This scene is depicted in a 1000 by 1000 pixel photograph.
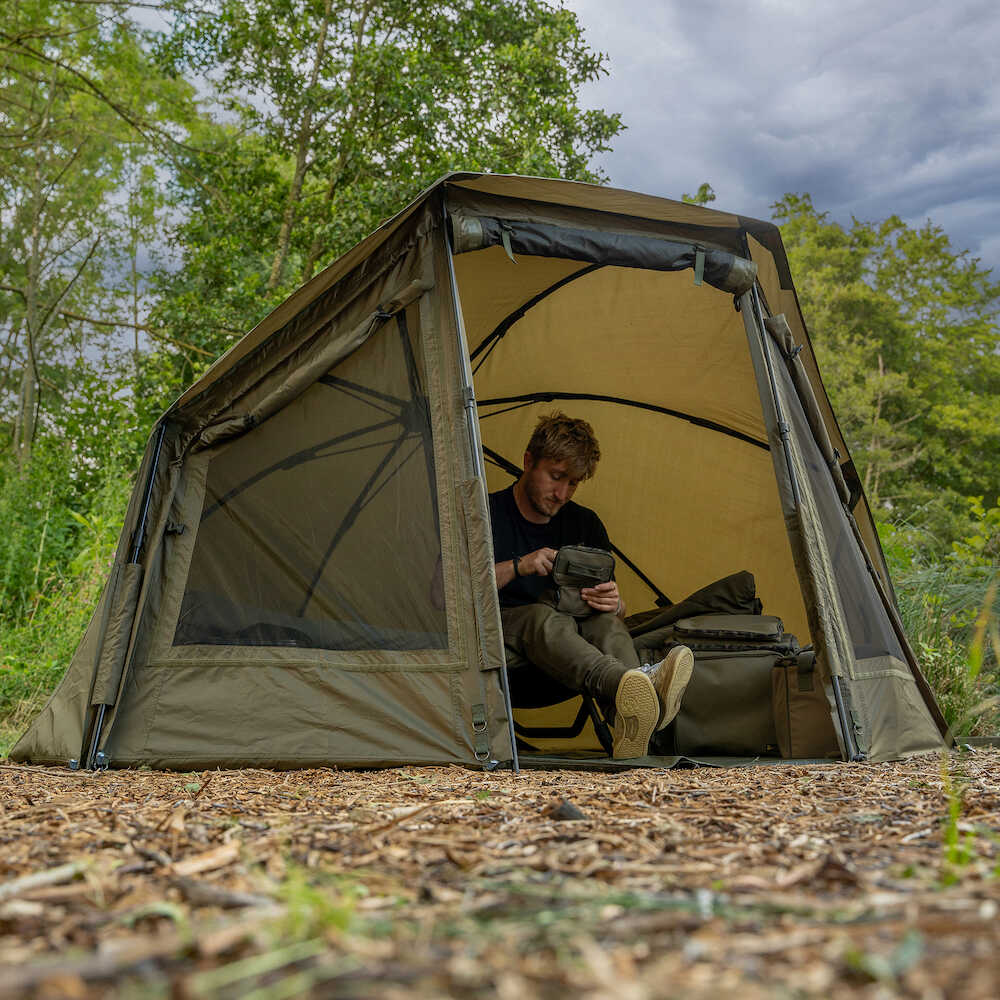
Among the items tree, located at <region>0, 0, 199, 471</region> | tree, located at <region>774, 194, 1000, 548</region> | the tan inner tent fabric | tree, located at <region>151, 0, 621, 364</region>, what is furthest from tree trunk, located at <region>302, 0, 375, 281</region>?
tree, located at <region>774, 194, 1000, 548</region>

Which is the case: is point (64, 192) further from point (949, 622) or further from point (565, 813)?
point (565, 813)

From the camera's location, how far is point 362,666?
274 cm

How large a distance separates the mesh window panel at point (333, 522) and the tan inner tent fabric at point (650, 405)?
1.14 meters

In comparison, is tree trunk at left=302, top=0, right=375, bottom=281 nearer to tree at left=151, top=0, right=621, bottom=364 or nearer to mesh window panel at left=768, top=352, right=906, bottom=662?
tree at left=151, top=0, right=621, bottom=364

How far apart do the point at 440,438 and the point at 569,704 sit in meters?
2.10

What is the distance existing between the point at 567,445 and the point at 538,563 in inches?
29.9

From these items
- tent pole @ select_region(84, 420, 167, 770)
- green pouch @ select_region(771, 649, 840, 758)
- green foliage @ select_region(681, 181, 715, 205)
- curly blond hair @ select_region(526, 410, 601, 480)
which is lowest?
green pouch @ select_region(771, 649, 840, 758)

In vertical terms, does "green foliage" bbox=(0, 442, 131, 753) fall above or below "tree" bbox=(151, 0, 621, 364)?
below

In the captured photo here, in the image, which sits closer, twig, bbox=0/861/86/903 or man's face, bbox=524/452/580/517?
twig, bbox=0/861/86/903

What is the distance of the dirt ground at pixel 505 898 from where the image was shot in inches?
26.4

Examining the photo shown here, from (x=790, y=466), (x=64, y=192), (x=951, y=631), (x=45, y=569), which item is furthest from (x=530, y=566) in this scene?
(x=64, y=192)

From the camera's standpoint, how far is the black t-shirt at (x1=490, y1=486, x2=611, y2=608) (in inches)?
148

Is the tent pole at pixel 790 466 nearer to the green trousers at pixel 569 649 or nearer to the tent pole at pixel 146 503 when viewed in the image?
the green trousers at pixel 569 649

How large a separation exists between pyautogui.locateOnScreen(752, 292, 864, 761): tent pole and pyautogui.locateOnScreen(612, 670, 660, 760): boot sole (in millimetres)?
580
